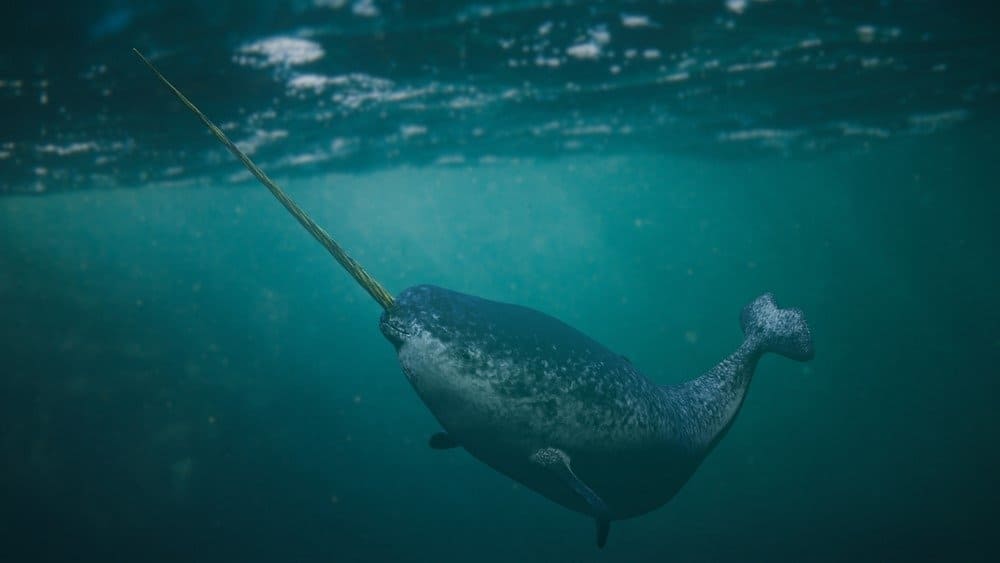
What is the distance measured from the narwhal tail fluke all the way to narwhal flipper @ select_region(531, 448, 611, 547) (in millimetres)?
4172

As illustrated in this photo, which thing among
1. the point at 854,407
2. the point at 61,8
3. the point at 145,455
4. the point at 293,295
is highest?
the point at 61,8

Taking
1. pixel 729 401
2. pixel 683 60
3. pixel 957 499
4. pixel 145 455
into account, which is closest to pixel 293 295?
pixel 145 455

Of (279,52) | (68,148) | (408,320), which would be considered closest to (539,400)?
(408,320)

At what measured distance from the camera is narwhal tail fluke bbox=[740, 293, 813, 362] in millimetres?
6863

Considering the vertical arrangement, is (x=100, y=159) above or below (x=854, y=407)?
above

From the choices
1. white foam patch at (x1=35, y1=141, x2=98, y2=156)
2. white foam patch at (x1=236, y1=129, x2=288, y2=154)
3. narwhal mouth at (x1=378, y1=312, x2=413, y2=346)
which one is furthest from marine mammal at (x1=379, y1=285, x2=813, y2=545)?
white foam patch at (x1=35, y1=141, x2=98, y2=156)

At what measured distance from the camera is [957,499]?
14406mm

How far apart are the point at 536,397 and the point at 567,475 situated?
0.72 meters

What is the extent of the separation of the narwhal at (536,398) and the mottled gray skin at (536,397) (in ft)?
0.03

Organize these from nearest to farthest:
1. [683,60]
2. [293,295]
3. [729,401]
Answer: [729,401]
[683,60]
[293,295]

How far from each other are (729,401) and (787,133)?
2230cm

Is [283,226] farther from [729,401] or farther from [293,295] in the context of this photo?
[729,401]

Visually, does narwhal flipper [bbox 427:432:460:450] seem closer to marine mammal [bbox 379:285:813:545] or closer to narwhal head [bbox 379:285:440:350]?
marine mammal [bbox 379:285:813:545]

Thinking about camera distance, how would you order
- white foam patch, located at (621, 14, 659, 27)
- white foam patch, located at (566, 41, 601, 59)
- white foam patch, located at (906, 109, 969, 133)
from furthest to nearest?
white foam patch, located at (906, 109, 969, 133) < white foam patch, located at (566, 41, 601, 59) < white foam patch, located at (621, 14, 659, 27)
